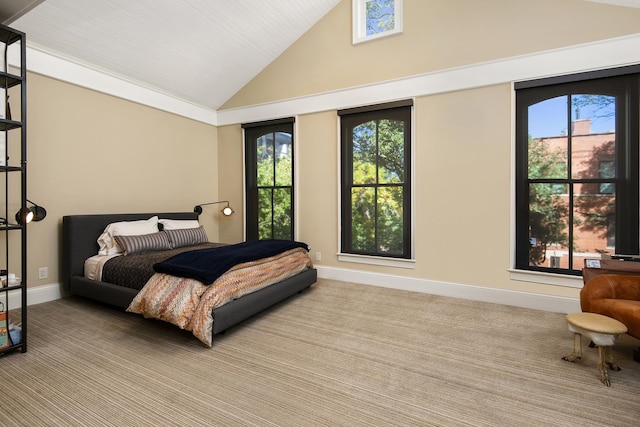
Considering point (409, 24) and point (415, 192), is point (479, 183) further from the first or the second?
point (409, 24)

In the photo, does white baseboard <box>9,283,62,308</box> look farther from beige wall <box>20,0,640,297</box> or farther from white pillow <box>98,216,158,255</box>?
white pillow <box>98,216,158,255</box>

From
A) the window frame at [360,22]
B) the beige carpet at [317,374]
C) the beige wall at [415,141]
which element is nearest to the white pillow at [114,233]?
the beige wall at [415,141]

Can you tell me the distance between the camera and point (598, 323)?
79.9 inches

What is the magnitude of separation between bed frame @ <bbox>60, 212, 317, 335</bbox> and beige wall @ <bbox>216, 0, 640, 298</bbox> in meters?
1.38

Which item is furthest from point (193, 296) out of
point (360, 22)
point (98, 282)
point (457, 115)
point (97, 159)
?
point (360, 22)

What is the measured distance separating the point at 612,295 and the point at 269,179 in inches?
170

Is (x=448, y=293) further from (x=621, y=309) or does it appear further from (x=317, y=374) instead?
(x=317, y=374)

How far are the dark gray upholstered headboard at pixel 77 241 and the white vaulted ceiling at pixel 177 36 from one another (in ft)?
6.11

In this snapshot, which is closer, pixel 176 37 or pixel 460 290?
pixel 460 290

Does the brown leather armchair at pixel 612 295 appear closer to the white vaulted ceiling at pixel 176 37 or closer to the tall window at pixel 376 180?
the tall window at pixel 376 180

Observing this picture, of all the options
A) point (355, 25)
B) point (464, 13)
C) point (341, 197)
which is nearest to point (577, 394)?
point (341, 197)

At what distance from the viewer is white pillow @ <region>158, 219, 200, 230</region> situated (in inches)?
169

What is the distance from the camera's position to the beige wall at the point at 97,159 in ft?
11.2

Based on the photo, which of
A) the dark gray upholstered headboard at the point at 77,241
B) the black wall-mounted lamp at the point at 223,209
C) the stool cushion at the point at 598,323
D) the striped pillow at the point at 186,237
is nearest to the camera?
the stool cushion at the point at 598,323
